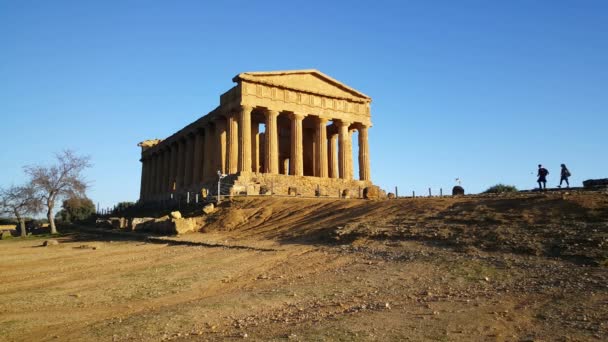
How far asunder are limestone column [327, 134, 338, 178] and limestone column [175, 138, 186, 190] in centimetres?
1696

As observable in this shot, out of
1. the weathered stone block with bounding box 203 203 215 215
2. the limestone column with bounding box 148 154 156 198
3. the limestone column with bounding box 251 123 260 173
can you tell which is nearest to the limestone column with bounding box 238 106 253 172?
the limestone column with bounding box 251 123 260 173


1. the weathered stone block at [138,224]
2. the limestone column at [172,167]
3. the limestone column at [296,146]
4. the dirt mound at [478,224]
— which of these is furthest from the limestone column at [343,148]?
the dirt mound at [478,224]

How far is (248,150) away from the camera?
41.3m

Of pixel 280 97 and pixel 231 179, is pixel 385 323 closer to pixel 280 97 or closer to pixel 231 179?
pixel 231 179

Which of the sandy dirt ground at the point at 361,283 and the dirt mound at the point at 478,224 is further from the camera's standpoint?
the dirt mound at the point at 478,224

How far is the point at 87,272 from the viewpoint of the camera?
14.7 meters

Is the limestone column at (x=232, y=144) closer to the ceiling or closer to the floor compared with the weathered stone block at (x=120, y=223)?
closer to the ceiling

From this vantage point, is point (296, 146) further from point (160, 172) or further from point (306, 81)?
point (160, 172)

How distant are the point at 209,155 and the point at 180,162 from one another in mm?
9844

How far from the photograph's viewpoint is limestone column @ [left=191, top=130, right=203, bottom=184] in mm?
49781

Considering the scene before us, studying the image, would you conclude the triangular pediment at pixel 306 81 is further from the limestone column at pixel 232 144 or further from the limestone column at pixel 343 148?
the limestone column at pixel 232 144

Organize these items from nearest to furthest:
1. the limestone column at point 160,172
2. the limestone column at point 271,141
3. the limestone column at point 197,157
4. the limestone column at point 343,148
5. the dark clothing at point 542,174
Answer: the dark clothing at point 542,174, the limestone column at point 271,141, the limestone column at point 343,148, the limestone column at point 197,157, the limestone column at point 160,172

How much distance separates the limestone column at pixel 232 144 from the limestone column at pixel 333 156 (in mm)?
10883

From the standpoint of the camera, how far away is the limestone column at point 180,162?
54.9 m
